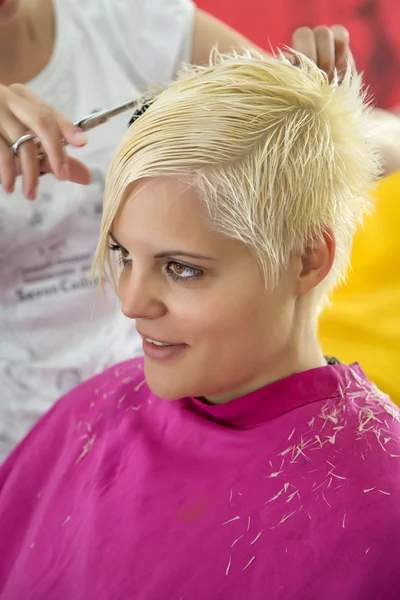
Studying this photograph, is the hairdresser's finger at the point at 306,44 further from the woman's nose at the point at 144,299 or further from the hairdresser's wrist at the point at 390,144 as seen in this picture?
the woman's nose at the point at 144,299

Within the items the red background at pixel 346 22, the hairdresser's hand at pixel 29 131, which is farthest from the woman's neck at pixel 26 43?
the red background at pixel 346 22

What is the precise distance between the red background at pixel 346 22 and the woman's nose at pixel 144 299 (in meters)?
1.07

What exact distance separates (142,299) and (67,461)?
0.30m

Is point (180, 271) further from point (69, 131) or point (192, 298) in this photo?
point (69, 131)

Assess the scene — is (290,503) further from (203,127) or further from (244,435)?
(203,127)

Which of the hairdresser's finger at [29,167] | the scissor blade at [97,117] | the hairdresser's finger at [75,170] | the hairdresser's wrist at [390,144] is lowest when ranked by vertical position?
the hairdresser's wrist at [390,144]

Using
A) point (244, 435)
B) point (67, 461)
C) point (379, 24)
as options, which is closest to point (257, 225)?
point (244, 435)

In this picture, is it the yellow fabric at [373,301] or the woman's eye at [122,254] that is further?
the yellow fabric at [373,301]

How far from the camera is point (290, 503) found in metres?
0.66

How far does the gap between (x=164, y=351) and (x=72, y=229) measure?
410 millimetres

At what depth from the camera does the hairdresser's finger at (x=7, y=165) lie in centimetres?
72

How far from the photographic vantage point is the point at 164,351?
70 cm

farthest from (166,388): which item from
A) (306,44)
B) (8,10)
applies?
(8,10)

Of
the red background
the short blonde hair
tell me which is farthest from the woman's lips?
the red background
